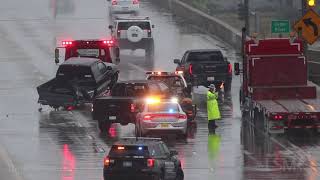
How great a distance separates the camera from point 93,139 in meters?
40.4

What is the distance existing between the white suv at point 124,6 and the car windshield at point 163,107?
38776mm

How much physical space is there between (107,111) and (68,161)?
19.6ft

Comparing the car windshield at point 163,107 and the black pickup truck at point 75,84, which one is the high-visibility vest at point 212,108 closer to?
the car windshield at point 163,107

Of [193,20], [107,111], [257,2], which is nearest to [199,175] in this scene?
[107,111]

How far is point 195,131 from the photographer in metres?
42.2

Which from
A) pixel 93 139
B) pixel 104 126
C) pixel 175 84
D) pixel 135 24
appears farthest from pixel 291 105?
pixel 135 24

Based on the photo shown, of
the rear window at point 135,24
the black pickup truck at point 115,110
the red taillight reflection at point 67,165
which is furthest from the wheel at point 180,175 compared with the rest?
A: the rear window at point 135,24

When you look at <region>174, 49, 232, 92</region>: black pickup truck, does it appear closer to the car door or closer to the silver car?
the car door

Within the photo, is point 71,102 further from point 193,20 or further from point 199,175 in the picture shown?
point 193,20

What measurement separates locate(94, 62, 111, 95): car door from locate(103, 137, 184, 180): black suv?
1809 centimetres

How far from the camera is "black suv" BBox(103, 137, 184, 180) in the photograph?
97.3ft

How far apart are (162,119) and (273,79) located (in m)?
5.70

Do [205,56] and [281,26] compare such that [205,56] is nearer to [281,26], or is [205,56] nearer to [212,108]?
[281,26]

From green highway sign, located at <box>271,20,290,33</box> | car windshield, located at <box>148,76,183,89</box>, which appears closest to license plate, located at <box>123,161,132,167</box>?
car windshield, located at <box>148,76,183,89</box>
